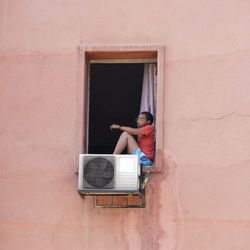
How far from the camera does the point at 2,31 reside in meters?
14.1

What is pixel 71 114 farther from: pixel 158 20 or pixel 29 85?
pixel 158 20

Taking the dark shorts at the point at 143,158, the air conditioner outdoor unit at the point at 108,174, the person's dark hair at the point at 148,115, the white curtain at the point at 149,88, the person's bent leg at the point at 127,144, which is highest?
the white curtain at the point at 149,88

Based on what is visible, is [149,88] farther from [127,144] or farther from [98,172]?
[98,172]

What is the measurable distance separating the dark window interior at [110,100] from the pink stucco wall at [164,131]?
0.76 metres

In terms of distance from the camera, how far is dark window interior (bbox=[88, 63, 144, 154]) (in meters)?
15.1

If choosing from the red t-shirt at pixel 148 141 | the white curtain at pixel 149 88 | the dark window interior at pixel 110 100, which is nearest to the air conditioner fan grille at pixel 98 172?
the red t-shirt at pixel 148 141

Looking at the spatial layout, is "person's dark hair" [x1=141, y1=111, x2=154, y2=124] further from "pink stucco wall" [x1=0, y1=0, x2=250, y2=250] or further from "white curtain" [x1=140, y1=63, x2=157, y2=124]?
"pink stucco wall" [x1=0, y1=0, x2=250, y2=250]

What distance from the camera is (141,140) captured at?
1380cm

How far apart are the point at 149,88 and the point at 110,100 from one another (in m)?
2.86

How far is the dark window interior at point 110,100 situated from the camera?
15.1 m

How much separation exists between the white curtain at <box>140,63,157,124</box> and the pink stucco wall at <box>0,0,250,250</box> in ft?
1.45

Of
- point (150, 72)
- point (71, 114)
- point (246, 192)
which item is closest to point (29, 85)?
point (71, 114)

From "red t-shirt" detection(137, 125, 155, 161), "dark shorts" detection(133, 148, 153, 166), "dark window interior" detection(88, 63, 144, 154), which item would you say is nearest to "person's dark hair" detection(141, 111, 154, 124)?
"red t-shirt" detection(137, 125, 155, 161)

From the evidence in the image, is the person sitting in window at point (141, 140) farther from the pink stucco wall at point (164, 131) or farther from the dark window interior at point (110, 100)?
the dark window interior at point (110, 100)
